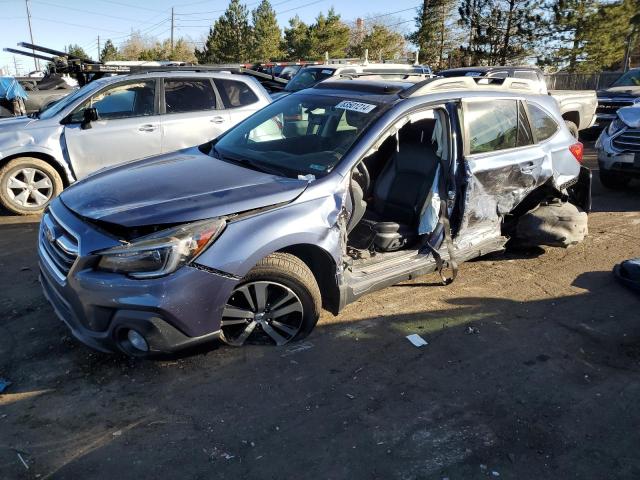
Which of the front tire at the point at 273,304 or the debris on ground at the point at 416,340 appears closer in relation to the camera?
the front tire at the point at 273,304

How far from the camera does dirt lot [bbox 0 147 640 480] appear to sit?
8.00 ft

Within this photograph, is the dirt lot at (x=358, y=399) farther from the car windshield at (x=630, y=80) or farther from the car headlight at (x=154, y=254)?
the car windshield at (x=630, y=80)

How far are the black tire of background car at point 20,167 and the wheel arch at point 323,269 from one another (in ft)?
14.9

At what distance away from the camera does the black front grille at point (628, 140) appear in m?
7.15

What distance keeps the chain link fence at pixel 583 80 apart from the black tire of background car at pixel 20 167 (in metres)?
21.3

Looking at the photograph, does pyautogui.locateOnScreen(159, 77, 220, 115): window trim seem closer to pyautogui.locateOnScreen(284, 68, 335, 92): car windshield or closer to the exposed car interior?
the exposed car interior

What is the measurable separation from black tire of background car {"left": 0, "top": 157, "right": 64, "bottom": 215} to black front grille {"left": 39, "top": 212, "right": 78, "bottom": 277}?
3.49 m

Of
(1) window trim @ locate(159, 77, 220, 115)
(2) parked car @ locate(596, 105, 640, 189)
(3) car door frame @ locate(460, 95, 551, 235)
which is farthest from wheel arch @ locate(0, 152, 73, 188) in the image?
(2) parked car @ locate(596, 105, 640, 189)

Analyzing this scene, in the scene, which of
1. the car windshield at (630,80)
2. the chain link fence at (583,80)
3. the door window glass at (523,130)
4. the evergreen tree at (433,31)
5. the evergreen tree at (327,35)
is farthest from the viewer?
the evergreen tree at (327,35)

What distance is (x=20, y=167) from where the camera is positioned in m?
6.26

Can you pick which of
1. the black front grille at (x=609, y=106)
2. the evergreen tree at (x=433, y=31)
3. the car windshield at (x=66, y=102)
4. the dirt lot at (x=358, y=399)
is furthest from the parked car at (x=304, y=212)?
the evergreen tree at (x=433, y=31)

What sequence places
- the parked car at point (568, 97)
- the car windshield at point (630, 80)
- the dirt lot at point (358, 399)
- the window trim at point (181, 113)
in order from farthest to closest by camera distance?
the car windshield at point (630, 80), the parked car at point (568, 97), the window trim at point (181, 113), the dirt lot at point (358, 399)

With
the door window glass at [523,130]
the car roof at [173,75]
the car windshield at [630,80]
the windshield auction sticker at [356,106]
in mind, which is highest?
the car roof at [173,75]

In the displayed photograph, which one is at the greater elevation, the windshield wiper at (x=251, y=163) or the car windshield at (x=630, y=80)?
the car windshield at (x=630, y=80)
